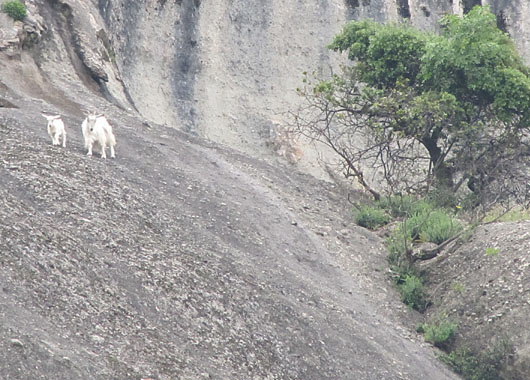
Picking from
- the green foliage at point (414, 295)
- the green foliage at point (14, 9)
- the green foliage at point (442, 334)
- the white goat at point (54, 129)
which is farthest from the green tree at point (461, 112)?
the green foliage at point (14, 9)

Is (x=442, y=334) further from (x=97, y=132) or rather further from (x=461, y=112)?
(x=461, y=112)

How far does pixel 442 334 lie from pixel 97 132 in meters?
8.00

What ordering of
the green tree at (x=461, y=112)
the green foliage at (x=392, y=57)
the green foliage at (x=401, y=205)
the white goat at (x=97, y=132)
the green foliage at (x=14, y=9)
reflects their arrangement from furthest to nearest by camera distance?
1. the green foliage at (x=14, y=9)
2. the green foliage at (x=392, y=57)
3. the green tree at (x=461, y=112)
4. the green foliage at (x=401, y=205)
5. the white goat at (x=97, y=132)

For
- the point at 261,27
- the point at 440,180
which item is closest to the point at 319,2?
the point at 261,27

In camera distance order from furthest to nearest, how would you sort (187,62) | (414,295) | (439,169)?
(187,62) < (439,169) < (414,295)

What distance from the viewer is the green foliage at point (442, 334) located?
20.2 m

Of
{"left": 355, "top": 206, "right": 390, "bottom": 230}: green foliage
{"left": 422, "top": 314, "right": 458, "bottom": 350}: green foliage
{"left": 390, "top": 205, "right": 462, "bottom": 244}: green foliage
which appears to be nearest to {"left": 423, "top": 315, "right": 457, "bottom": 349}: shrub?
{"left": 422, "top": 314, "right": 458, "bottom": 350}: green foliage

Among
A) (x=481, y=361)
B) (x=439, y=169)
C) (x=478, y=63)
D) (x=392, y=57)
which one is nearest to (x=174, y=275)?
(x=481, y=361)

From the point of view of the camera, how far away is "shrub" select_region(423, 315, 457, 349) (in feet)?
66.3

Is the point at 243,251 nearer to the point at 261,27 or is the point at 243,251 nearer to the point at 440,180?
the point at 440,180

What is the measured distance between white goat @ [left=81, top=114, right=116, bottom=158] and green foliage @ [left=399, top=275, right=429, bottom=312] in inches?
269

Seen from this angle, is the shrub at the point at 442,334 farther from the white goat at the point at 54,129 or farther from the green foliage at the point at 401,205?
the white goat at the point at 54,129

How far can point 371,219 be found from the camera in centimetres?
2548

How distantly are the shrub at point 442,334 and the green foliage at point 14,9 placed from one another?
16.7 metres
